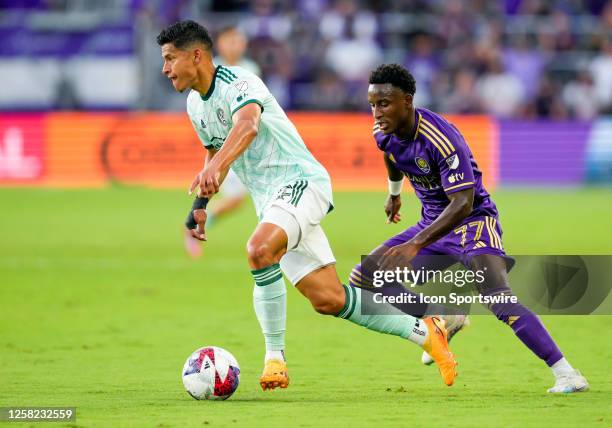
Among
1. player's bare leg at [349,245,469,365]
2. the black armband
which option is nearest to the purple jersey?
player's bare leg at [349,245,469,365]

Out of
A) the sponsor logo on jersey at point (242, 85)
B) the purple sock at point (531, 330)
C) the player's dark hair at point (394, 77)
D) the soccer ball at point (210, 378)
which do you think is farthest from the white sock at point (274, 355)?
the player's dark hair at point (394, 77)

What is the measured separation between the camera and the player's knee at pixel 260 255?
6.62m

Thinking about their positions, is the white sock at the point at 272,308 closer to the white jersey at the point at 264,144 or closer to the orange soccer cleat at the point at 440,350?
the white jersey at the point at 264,144

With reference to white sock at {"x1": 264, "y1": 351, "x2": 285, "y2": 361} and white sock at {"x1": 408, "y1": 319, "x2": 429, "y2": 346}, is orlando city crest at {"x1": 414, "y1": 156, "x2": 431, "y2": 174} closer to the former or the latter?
white sock at {"x1": 408, "y1": 319, "x2": 429, "y2": 346}

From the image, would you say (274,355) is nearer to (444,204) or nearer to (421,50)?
(444,204)

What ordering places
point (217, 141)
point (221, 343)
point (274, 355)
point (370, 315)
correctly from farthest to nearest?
point (221, 343)
point (217, 141)
point (370, 315)
point (274, 355)

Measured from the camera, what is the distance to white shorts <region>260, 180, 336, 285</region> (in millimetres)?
6812

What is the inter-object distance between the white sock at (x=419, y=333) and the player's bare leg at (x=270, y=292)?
0.80 metres

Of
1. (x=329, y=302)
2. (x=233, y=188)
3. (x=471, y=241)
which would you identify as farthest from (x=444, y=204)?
(x=233, y=188)

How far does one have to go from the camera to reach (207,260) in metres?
13.6

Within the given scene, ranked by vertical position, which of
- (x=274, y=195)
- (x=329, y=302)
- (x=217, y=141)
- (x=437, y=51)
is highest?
(x=217, y=141)

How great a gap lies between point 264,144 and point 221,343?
220cm

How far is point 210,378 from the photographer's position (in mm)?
6641

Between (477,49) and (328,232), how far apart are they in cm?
939
